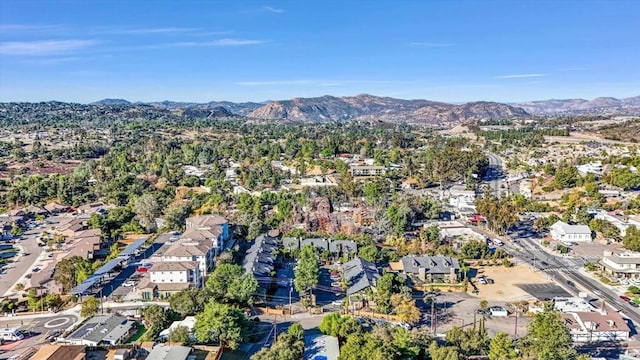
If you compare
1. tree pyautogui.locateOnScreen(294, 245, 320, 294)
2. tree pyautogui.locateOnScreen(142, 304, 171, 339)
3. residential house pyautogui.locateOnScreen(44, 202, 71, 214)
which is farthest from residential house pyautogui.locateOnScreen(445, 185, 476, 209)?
residential house pyautogui.locateOnScreen(44, 202, 71, 214)

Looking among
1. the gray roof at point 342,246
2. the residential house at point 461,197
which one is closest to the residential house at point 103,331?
the gray roof at point 342,246

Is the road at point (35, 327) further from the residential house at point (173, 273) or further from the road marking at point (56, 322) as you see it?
the residential house at point (173, 273)

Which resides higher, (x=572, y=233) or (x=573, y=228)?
(x=573, y=228)

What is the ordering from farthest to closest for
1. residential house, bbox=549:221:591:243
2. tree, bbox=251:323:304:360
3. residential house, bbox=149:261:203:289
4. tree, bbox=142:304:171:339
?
residential house, bbox=549:221:591:243, residential house, bbox=149:261:203:289, tree, bbox=142:304:171:339, tree, bbox=251:323:304:360

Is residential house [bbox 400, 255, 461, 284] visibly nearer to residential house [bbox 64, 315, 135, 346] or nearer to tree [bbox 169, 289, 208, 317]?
tree [bbox 169, 289, 208, 317]

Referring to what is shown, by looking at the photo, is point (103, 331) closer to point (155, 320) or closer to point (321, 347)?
point (155, 320)

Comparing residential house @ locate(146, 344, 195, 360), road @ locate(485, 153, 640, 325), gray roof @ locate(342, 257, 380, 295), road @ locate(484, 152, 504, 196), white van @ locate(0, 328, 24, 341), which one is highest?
road @ locate(484, 152, 504, 196)

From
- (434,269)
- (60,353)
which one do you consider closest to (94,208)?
(60,353)
